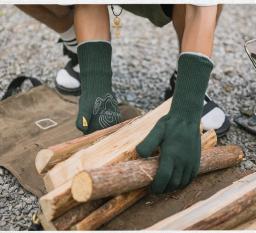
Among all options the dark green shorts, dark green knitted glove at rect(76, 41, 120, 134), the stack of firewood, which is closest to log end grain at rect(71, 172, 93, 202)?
the stack of firewood

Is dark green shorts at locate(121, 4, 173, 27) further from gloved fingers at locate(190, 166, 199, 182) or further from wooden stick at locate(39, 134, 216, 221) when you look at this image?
wooden stick at locate(39, 134, 216, 221)

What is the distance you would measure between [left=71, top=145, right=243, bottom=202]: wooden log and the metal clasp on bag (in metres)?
1.02

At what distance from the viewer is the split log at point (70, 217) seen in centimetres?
199

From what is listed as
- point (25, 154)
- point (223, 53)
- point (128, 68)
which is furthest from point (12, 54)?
point (223, 53)

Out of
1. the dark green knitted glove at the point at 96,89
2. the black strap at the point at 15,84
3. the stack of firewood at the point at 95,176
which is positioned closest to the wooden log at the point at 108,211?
the stack of firewood at the point at 95,176

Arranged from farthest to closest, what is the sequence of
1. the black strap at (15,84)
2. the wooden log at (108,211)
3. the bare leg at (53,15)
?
the black strap at (15,84), the bare leg at (53,15), the wooden log at (108,211)

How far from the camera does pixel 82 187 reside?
189 cm

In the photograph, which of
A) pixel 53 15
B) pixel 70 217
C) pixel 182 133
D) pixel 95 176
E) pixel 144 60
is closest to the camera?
pixel 95 176

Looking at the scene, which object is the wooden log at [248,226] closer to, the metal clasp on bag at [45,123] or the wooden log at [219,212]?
the wooden log at [219,212]

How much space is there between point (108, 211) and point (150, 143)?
0.34 meters

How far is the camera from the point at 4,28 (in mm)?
4363

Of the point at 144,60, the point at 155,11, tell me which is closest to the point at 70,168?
the point at 155,11

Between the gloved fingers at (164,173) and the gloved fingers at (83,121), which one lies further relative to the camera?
the gloved fingers at (83,121)

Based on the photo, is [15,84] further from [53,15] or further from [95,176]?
[95,176]
